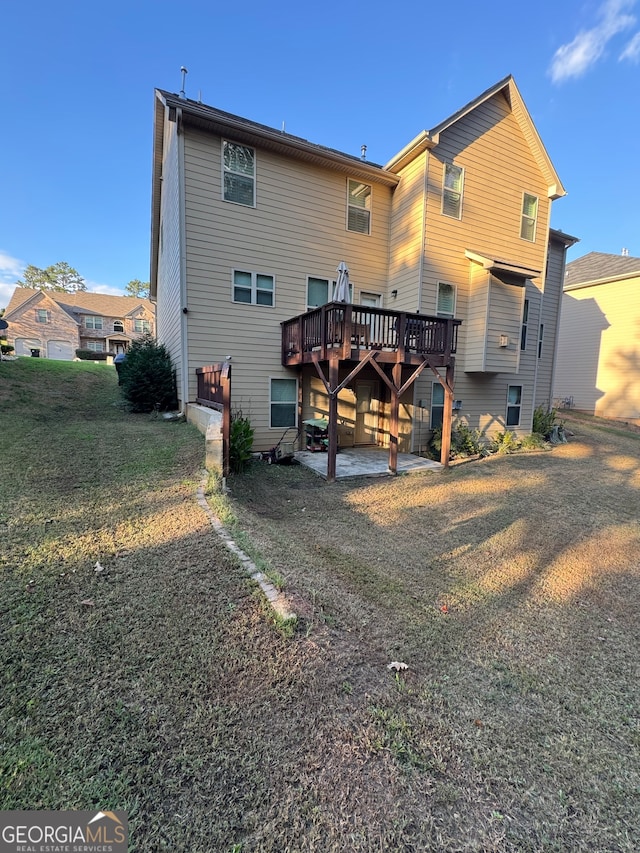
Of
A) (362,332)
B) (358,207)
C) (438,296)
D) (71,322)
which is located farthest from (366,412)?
(71,322)

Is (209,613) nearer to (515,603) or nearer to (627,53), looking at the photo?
(515,603)

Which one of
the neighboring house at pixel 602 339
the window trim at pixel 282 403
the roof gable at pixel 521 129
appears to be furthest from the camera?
the neighboring house at pixel 602 339

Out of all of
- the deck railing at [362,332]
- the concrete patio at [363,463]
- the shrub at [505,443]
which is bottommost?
the concrete patio at [363,463]

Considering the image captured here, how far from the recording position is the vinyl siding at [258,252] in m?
8.83

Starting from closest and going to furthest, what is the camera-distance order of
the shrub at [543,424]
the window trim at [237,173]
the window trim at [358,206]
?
the window trim at [237,173] → the window trim at [358,206] → the shrub at [543,424]

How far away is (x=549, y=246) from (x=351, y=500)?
1325 cm

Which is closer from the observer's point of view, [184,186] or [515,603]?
[515,603]

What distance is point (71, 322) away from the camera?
3634 cm

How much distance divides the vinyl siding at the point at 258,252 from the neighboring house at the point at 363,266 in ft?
0.11

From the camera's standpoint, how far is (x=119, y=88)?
13.3 metres

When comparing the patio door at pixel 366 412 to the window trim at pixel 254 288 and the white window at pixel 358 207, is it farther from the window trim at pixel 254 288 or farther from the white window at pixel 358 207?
the white window at pixel 358 207

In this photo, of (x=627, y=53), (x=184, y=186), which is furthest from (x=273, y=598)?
(x=627, y=53)

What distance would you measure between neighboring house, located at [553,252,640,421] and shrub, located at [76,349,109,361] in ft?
132

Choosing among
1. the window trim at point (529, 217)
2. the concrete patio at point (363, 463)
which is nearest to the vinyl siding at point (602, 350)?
the window trim at point (529, 217)
